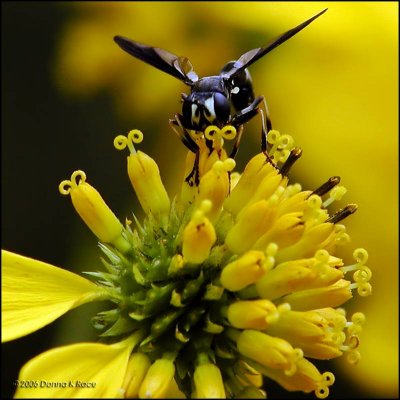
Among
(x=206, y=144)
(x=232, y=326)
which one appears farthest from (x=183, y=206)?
(x=232, y=326)

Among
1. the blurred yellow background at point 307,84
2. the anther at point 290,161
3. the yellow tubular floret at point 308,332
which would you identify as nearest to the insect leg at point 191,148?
the anther at point 290,161

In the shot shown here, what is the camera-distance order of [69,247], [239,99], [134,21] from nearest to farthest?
[239,99]
[69,247]
[134,21]

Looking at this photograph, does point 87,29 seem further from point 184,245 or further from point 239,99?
point 184,245

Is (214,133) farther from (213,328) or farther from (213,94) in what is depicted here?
(213,328)

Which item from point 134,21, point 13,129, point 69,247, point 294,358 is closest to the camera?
point 294,358

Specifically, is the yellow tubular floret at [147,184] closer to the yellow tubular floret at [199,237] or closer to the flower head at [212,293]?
the flower head at [212,293]

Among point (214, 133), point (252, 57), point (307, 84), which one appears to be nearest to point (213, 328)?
point (214, 133)

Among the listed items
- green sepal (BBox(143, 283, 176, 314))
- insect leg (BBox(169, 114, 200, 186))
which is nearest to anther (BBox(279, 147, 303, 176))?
insect leg (BBox(169, 114, 200, 186))
